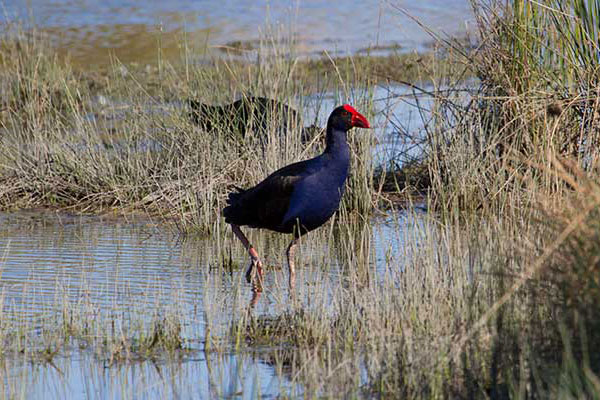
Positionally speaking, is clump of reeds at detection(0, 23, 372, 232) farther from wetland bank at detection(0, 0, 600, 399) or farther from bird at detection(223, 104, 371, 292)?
bird at detection(223, 104, 371, 292)

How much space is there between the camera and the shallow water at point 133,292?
495 centimetres

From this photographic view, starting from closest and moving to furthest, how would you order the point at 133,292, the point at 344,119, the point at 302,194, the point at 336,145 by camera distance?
1. the point at 133,292
2. the point at 302,194
3. the point at 336,145
4. the point at 344,119

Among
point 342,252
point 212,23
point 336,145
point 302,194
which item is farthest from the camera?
point 212,23

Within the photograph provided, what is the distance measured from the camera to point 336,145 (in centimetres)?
702

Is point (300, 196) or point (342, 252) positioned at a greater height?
point (300, 196)

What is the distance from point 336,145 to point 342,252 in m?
0.94

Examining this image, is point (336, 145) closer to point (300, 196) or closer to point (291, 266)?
point (300, 196)

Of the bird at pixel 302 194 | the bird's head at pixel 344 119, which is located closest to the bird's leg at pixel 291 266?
the bird at pixel 302 194

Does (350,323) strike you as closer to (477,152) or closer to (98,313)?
(98,313)

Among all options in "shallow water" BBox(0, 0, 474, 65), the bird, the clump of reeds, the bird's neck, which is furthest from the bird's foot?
"shallow water" BBox(0, 0, 474, 65)

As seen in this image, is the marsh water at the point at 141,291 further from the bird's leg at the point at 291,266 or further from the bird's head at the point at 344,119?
the bird's head at the point at 344,119

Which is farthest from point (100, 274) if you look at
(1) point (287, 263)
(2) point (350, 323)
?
(2) point (350, 323)

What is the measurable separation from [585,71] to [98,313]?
12.9ft

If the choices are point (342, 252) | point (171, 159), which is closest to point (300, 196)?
point (342, 252)
